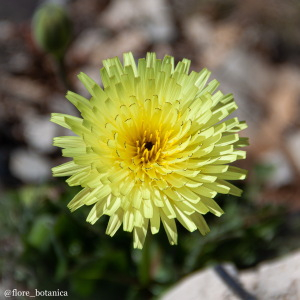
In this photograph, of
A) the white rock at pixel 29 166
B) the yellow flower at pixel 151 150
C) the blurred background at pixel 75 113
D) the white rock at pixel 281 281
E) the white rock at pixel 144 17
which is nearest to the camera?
the yellow flower at pixel 151 150

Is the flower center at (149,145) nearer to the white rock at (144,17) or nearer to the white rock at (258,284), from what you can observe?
the white rock at (258,284)

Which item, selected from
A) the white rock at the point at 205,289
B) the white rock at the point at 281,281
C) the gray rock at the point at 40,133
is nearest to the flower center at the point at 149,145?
the white rock at the point at 205,289

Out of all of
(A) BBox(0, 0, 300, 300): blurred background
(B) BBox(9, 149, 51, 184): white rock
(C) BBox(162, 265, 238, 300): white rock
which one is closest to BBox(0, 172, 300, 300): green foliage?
(A) BBox(0, 0, 300, 300): blurred background

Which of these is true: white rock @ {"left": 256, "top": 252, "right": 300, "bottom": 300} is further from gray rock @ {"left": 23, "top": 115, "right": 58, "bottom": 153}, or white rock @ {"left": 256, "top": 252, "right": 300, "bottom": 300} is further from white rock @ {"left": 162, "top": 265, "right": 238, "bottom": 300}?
gray rock @ {"left": 23, "top": 115, "right": 58, "bottom": 153}

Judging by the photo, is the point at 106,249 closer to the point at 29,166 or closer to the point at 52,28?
the point at 29,166

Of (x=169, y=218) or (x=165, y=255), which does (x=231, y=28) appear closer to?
(x=165, y=255)

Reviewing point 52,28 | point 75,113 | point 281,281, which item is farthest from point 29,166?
point 281,281

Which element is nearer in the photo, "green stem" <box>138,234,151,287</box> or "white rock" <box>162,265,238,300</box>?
"white rock" <box>162,265,238,300</box>
